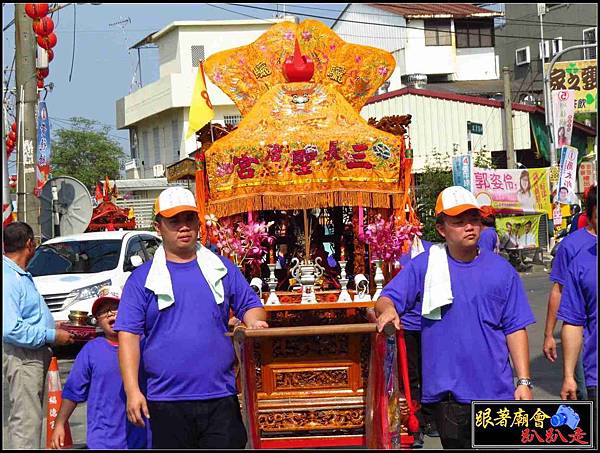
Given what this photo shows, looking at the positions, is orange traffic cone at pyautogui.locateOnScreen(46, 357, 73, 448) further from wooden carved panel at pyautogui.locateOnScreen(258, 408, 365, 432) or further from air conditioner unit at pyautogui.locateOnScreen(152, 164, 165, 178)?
air conditioner unit at pyautogui.locateOnScreen(152, 164, 165, 178)

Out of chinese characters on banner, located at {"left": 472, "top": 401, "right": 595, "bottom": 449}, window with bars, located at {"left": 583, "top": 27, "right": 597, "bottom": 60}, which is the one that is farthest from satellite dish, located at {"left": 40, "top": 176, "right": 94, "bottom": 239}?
window with bars, located at {"left": 583, "top": 27, "right": 597, "bottom": 60}

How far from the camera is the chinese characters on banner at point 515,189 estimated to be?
25094 millimetres

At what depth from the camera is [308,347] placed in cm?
798

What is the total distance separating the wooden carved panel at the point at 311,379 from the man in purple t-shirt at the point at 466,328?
248 centimetres

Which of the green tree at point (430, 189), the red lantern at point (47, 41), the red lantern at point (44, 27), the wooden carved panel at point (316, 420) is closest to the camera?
the wooden carved panel at point (316, 420)

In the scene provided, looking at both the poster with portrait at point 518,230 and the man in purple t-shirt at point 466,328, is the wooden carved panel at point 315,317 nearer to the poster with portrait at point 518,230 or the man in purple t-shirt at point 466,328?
the man in purple t-shirt at point 466,328

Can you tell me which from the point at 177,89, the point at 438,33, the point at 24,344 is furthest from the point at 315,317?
the point at 438,33

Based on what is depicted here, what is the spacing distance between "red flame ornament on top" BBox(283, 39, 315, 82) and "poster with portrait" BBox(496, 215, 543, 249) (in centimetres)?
1572

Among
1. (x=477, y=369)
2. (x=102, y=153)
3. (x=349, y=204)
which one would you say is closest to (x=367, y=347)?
(x=349, y=204)

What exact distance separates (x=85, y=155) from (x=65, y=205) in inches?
1634

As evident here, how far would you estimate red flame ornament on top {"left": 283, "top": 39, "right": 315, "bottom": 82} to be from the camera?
31.3ft

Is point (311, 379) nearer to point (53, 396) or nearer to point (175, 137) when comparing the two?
point (53, 396)

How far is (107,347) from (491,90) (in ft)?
117

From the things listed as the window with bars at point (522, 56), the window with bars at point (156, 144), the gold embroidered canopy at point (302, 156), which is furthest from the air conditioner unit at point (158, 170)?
the gold embroidered canopy at point (302, 156)
